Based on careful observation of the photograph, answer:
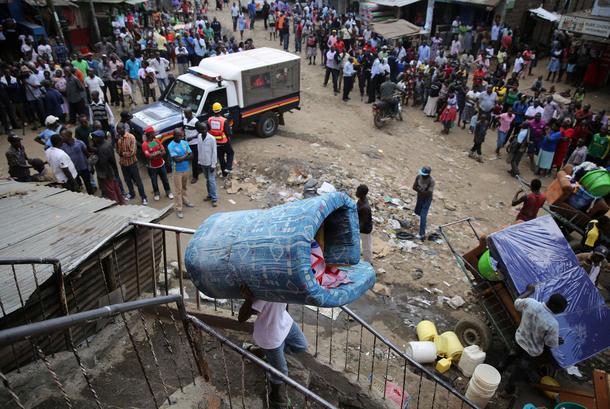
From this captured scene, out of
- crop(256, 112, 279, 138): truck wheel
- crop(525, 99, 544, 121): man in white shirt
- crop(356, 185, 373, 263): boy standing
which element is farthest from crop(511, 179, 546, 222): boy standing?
crop(256, 112, 279, 138): truck wheel

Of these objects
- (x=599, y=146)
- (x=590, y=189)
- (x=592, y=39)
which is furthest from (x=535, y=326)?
(x=592, y=39)

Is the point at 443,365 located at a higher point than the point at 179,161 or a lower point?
lower

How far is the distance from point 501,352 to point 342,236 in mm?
4641

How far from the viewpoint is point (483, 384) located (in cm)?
523

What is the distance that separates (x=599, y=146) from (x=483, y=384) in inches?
342

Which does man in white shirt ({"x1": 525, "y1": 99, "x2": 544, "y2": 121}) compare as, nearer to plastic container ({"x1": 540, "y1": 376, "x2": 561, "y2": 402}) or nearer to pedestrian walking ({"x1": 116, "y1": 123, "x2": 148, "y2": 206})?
plastic container ({"x1": 540, "y1": 376, "x2": 561, "y2": 402})

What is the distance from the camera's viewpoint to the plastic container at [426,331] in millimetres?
6245

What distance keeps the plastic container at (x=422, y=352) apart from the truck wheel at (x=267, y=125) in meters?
7.80

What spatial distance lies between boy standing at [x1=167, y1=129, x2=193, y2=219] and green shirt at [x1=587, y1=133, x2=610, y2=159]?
9.95m

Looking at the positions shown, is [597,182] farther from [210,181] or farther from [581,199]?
[210,181]

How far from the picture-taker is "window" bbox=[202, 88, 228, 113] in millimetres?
10531

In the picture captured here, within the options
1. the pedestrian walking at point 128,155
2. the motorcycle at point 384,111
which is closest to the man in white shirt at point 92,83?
the pedestrian walking at point 128,155

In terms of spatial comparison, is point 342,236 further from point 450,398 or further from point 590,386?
point 590,386

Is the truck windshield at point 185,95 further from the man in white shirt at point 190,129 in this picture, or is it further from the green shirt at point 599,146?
the green shirt at point 599,146
